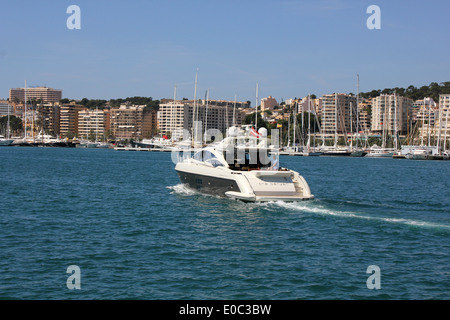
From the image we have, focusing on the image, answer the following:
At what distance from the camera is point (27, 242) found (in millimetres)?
17125

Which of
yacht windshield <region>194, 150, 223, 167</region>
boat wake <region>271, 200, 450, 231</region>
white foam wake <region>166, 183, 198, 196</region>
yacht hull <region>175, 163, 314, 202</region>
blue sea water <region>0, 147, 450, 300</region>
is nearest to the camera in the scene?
blue sea water <region>0, 147, 450, 300</region>

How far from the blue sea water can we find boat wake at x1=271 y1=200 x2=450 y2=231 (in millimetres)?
47

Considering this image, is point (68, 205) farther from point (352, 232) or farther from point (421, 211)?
point (421, 211)

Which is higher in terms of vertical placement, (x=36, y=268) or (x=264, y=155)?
(x=264, y=155)

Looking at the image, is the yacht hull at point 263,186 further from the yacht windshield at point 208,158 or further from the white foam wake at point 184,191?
the white foam wake at point 184,191

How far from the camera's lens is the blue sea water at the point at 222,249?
492 inches

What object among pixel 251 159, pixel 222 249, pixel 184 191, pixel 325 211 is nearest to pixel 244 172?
pixel 251 159

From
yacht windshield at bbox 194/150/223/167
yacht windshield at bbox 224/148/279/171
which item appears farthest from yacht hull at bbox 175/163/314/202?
yacht windshield at bbox 194/150/223/167

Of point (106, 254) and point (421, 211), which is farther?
point (421, 211)

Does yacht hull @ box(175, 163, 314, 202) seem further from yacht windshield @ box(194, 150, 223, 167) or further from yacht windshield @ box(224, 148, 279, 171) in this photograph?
yacht windshield @ box(194, 150, 223, 167)

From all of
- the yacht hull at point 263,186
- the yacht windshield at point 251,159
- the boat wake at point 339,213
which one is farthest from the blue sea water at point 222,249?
the yacht windshield at point 251,159

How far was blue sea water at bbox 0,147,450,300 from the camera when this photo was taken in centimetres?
1250
